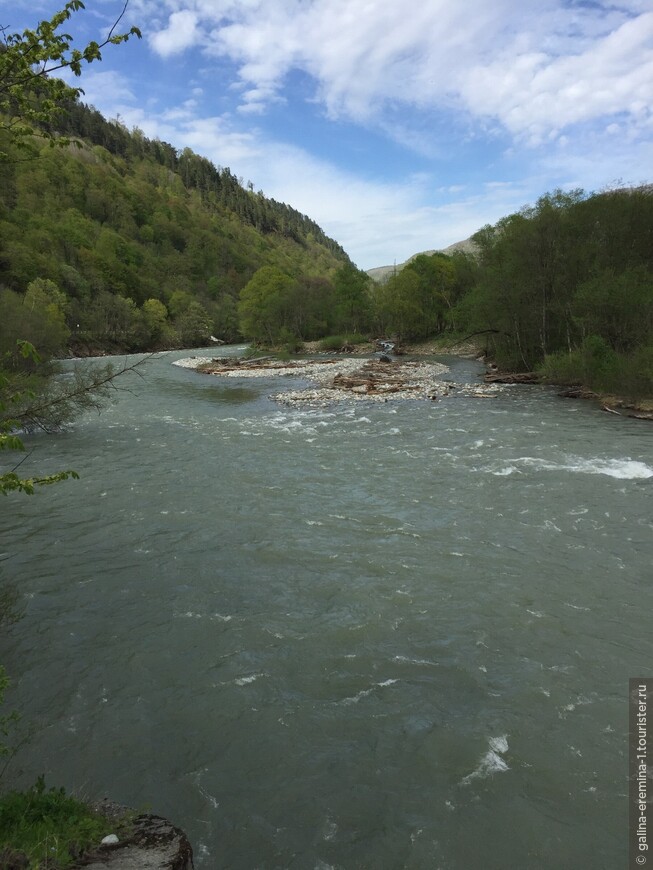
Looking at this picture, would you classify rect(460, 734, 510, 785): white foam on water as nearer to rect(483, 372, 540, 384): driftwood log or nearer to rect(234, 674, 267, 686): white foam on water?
rect(234, 674, 267, 686): white foam on water

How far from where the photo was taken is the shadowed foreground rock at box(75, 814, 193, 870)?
3.09m

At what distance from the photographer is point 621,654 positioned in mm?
6934

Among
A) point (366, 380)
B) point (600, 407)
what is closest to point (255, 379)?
point (366, 380)

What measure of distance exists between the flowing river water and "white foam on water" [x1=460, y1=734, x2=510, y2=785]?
0.02 meters

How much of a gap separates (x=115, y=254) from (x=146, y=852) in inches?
5210

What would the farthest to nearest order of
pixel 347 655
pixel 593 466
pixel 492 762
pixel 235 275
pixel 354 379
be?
pixel 235 275, pixel 354 379, pixel 593 466, pixel 347 655, pixel 492 762

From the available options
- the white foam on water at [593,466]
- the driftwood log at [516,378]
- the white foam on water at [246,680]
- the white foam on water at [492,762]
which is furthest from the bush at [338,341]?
the white foam on water at [492,762]

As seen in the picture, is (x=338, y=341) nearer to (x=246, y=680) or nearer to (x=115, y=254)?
(x=246, y=680)

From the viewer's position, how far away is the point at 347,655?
7188 millimetres

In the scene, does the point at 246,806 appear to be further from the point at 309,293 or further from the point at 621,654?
the point at 309,293

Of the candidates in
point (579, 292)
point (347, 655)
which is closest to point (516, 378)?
point (579, 292)

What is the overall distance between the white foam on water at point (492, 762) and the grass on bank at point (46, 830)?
3.69 m

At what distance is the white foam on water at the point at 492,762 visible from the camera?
523 cm

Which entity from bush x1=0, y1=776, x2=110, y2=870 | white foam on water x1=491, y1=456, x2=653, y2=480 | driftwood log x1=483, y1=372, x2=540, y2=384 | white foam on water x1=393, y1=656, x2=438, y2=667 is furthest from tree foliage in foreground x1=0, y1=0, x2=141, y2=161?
driftwood log x1=483, y1=372, x2=540, y2=384
